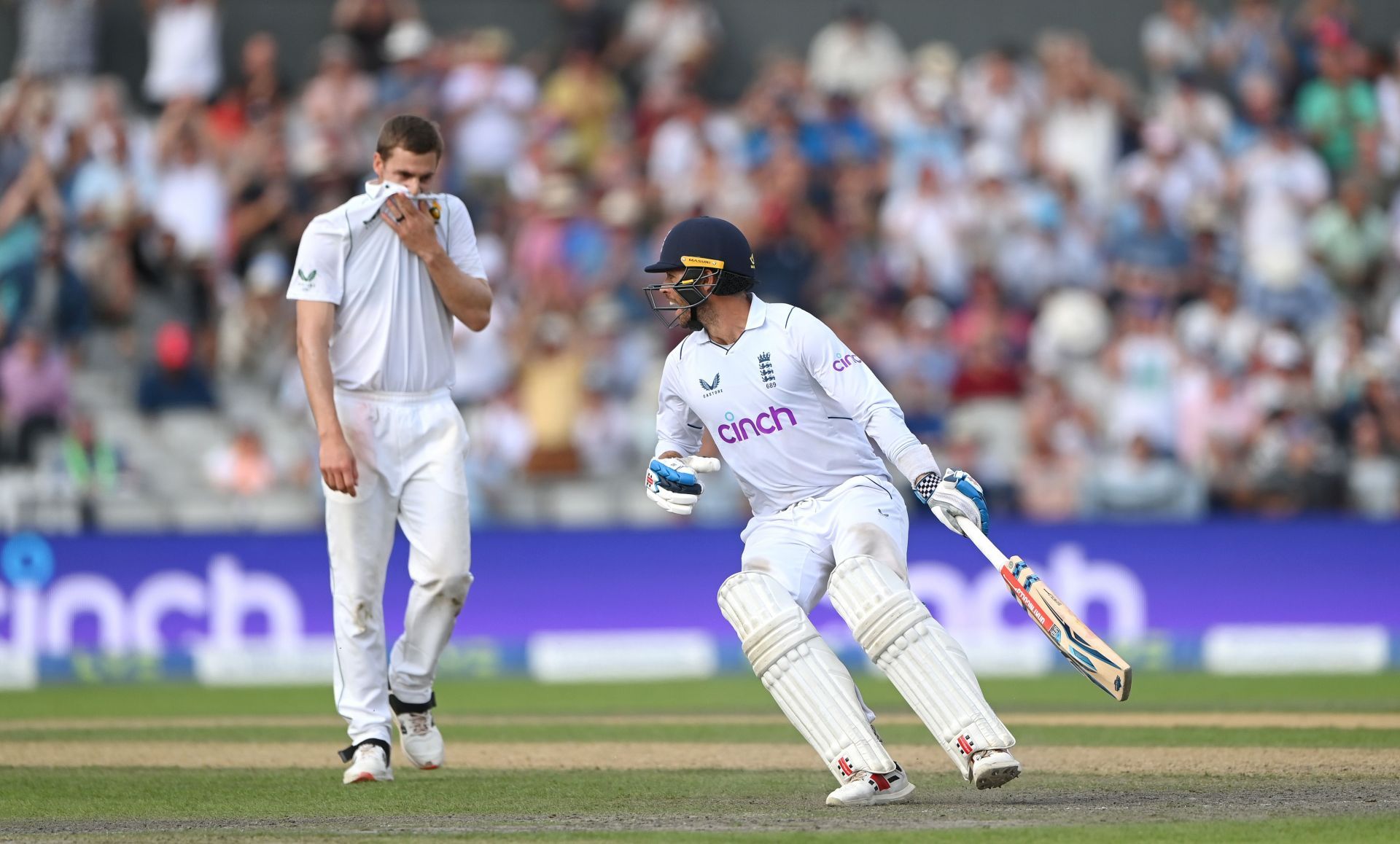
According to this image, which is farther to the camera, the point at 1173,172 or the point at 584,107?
the point at 584,107

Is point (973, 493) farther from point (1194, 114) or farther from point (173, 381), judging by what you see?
point (1194, 114)

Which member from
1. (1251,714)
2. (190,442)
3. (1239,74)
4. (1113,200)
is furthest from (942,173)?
(1251,714)

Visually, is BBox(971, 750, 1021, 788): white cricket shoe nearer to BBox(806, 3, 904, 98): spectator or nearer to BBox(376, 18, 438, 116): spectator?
BBox(376, 18, 438, 116): spectator

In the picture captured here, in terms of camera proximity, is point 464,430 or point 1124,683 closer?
point 1124,683

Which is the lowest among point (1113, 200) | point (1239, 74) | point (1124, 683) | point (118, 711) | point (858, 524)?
point (118, 711)

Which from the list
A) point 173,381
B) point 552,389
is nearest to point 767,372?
point 552,389

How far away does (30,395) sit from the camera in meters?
13.1

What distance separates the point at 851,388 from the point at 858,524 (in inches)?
15.3

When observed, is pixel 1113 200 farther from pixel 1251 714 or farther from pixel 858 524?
pixel 858 524

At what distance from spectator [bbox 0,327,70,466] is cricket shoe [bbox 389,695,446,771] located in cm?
722

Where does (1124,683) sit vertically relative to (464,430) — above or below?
below

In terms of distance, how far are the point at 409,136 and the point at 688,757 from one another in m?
2.41

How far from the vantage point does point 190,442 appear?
13375 millimetres

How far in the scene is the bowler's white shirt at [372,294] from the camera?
252 inches
